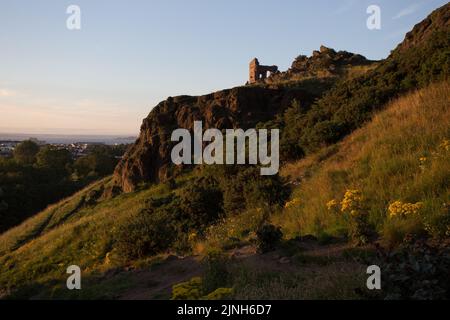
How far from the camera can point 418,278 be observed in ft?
11.7

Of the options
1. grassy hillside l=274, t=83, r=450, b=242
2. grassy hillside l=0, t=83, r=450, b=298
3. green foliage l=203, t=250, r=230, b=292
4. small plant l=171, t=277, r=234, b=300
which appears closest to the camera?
small plant l=171, t=277, r=234, b=300

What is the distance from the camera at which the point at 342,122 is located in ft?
47.3

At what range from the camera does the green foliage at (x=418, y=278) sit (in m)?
3.42

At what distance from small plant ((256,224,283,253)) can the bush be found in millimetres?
3104

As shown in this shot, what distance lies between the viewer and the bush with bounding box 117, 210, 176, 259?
30.2ft

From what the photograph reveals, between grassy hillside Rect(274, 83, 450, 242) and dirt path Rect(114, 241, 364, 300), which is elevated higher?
grassy hillside Rect(274, 83, 450, 242)

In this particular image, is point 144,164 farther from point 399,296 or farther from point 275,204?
point 399,296

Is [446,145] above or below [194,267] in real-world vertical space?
above

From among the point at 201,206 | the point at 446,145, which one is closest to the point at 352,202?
the point at 446,145

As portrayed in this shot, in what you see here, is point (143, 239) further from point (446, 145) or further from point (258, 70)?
point (258, 70)

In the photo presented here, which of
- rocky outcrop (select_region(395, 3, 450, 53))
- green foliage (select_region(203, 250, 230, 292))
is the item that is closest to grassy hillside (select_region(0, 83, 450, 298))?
green foliage (select_region(203, 250, 230, 292))

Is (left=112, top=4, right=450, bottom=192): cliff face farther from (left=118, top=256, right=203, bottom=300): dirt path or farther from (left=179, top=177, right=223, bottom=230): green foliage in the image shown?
(left=118, top=256, right=203, bottom=300): dirt path

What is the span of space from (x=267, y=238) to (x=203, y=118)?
58.0 ft
